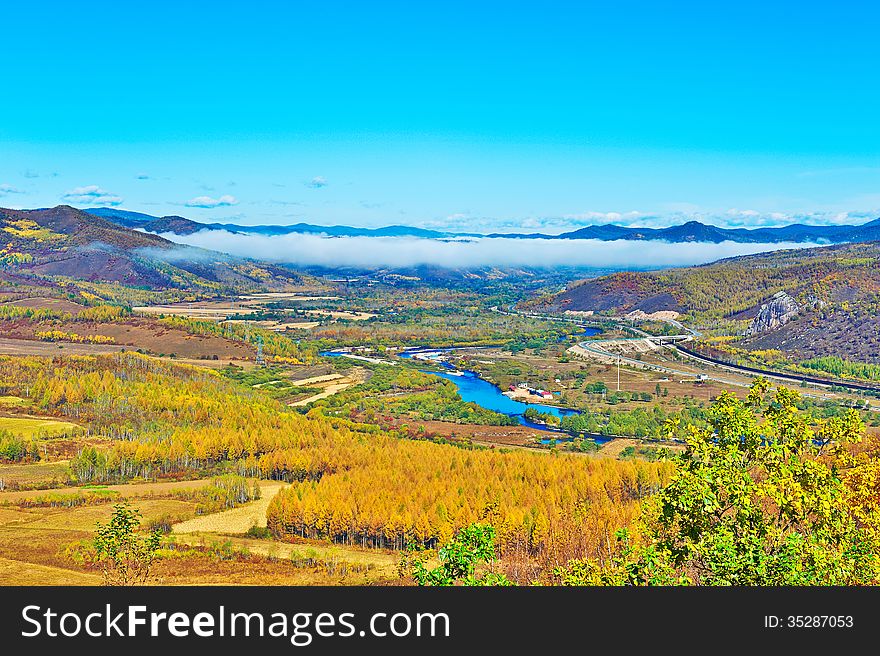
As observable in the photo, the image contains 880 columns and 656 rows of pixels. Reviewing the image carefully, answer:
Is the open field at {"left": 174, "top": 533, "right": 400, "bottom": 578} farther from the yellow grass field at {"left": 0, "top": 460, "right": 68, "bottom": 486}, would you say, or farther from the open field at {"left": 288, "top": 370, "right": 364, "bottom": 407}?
the open field at {"left": 288, "top": 370, "right": 364, "bottom": 407}

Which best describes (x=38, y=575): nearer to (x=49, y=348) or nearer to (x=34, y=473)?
(x=34, y=473)

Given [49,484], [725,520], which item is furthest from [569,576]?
[49,484]

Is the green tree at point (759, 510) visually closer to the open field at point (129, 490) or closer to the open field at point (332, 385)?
the open field at point (129, 490)

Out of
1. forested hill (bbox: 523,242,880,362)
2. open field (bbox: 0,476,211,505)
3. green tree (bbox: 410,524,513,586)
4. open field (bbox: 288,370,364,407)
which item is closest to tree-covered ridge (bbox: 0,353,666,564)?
open field (bbox: 0,476,211,505)

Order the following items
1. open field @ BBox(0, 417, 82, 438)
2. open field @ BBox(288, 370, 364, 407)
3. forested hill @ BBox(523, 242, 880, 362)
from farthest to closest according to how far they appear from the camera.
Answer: forested hill @ BBox(523, 242, 880, 362)
open field @ BBox(288, 370, 364, 407)
open field @ BBox(0, 417, 82, 438)

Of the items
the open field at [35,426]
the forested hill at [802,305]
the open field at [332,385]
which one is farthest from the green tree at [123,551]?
the forested hill at [802,305]

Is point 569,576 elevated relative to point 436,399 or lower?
elevated

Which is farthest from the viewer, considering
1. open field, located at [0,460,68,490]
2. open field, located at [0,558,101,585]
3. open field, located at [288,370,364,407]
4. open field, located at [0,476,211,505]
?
open field, located at [288,370,364,407]

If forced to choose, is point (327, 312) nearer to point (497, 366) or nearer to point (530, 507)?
point (497, 366)

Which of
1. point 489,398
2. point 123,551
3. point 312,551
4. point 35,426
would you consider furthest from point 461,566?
point 489,398
